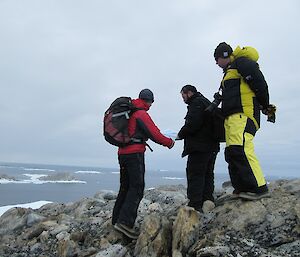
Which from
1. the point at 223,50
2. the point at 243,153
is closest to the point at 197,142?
the point at 243,153

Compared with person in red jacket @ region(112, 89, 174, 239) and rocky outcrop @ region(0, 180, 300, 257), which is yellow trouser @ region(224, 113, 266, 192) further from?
person in red jacket @ region(112, 89, 174, 239)

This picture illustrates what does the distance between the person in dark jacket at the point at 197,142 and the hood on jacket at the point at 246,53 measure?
860 millimetres

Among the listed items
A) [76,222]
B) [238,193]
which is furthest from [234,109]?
[76,222]

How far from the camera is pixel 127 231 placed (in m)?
6.30

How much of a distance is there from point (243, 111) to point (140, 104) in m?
1.69

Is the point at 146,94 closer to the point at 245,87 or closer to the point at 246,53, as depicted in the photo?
the point at 245,87

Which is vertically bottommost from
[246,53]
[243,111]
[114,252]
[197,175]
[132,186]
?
[114,252]

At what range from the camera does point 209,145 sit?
21.3 feet

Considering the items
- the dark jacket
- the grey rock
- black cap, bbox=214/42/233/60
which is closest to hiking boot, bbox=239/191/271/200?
the dark jacket

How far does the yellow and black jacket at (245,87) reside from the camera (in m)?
5.79

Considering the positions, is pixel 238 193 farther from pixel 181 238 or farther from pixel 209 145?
pixel 181 238

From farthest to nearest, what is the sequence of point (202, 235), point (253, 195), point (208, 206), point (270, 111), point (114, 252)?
point (208, 206) → point (270, 111) → point (253, 195) → point (114, 252) → point (202, 235)

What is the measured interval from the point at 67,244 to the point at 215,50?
13.7ft

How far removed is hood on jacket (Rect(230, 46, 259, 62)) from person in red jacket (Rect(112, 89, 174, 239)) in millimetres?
1519
